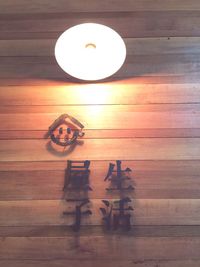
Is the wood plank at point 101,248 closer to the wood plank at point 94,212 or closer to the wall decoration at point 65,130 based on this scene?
the wood plank at point 94,212

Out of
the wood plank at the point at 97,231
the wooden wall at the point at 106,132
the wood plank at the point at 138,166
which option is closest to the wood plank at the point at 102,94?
the wooden wall at the point at 106,132

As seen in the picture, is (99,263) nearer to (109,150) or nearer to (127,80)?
(109,150)

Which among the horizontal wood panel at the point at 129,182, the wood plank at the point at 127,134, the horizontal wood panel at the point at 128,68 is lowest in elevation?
the horizontal wood panel at the point at 129,182

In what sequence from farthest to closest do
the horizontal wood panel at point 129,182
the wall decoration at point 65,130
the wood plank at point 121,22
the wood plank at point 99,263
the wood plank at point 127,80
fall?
1. the wood plank at point 121,22
2. the wood plank at point 127,80
3. the wall decoration at point 65,130
4. the horizontal wood panel at point 129,182
5. the wood plank at point 99,263

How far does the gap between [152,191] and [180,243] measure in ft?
0.88

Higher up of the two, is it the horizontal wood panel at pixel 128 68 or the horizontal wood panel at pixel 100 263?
the horizontal wood panel at pixel 128 68

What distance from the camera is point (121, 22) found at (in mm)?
1871

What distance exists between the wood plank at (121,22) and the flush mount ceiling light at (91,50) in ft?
1.00

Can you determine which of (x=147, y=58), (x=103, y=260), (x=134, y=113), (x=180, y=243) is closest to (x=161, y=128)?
(x=134, y=113)

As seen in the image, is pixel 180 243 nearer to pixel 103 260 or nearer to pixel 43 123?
pixel 103 260

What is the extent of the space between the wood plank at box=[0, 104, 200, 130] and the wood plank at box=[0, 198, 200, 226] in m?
0.40

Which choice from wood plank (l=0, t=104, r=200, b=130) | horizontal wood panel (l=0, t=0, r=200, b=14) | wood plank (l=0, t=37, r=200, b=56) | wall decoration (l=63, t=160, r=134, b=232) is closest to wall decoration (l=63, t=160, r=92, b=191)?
wall decoration (l=63, t=160, r=134, b=232)

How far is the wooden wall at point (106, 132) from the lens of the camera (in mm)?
1396

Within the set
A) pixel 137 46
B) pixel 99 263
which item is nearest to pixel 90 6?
pixel 137 46
